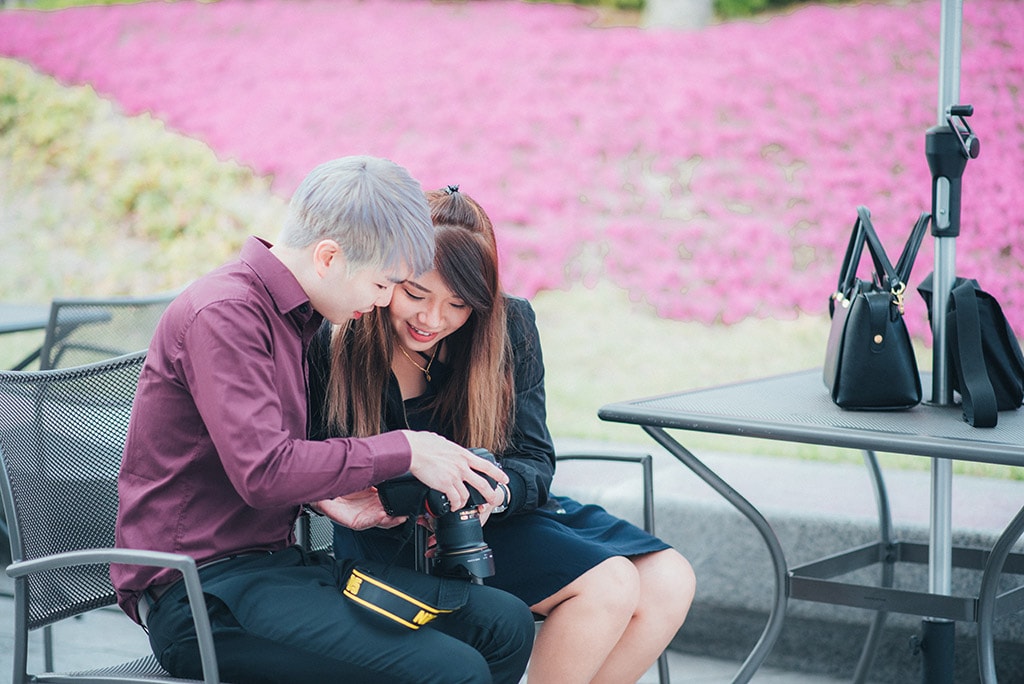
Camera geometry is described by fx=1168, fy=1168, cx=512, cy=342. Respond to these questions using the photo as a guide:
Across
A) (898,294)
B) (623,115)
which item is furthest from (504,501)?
(623,115)

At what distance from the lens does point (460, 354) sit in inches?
87.1

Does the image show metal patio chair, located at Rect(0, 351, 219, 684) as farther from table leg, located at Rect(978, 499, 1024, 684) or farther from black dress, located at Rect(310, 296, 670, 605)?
table leg, located at Rect(978, 499, 1024, 684)

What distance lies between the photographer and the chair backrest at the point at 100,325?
3.03 m

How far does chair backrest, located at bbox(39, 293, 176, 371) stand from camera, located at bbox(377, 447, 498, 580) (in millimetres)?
1481

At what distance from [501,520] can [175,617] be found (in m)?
0.68

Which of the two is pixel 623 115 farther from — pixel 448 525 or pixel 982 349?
pixel 448 525

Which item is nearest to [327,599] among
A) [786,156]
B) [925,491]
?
[925,491]

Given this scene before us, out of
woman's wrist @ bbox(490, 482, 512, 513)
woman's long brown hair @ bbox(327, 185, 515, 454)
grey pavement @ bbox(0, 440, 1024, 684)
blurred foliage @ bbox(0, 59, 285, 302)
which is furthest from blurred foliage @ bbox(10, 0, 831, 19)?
woman's wrist @ bbox(490, 482, 512, 513)

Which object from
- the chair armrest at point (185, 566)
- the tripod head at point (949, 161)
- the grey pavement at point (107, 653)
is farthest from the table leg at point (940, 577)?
the chair armrest at point (185, 566)

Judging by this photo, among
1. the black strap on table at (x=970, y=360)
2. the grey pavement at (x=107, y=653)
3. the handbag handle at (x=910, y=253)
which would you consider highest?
the handbag handle at (x=910, y=253)

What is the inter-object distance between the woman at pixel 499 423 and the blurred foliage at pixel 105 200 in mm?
4524

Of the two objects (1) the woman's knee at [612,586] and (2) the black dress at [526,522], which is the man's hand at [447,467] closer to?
(2) the black dress at [526,522]

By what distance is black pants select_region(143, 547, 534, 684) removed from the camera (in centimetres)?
167

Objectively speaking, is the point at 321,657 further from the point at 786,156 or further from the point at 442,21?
the point at 442,21
